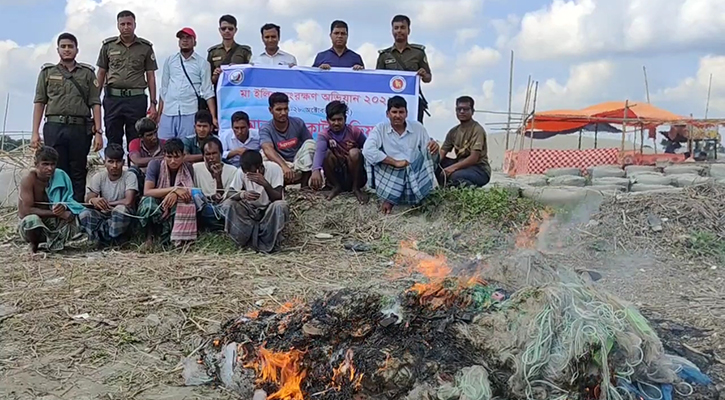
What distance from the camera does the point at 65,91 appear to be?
23.1 ft

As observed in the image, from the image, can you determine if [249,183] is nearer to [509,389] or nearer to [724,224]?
[509,389]

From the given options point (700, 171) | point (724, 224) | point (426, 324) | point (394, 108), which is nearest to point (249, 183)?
point (394, 108)

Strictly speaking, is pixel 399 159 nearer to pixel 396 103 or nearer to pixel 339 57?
pixel 396 103

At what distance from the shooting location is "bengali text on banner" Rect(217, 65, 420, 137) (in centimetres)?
782

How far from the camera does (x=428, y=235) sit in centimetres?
696

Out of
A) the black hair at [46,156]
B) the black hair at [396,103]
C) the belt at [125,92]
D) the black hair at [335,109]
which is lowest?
the black hair at [46,156]

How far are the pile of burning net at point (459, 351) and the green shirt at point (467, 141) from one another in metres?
3.82

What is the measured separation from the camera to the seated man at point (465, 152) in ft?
24.6

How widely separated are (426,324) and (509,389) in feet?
1.72

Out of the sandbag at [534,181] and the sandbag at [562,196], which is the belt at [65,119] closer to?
the sandbag at [562,196]

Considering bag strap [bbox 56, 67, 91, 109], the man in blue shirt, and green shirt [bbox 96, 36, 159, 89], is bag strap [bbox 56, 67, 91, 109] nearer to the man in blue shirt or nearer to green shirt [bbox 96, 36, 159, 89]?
green shirt [bbox 96, 36, 159, 89]

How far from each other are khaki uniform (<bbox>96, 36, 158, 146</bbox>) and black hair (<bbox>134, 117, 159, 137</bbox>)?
48cm

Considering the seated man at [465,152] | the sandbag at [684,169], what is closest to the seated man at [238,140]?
the seated man at [465,152]

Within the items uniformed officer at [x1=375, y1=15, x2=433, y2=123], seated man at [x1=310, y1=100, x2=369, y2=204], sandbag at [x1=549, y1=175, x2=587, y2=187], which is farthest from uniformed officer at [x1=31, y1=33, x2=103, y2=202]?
sandbag at [x1=549, y1=175, x2=587, y2=187]
